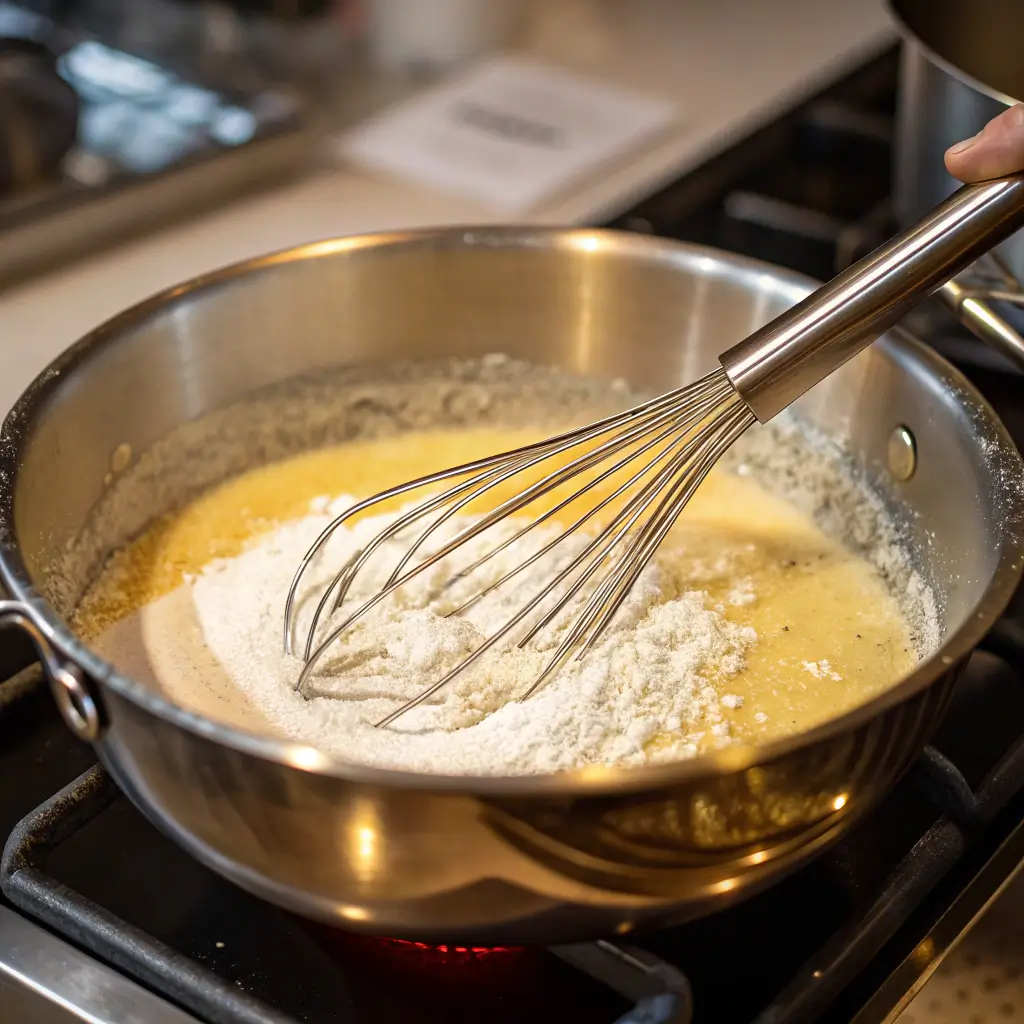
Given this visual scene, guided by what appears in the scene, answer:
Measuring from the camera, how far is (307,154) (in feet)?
3.50

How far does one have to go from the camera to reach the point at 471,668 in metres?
0.59

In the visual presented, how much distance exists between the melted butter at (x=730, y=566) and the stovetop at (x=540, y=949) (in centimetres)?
5

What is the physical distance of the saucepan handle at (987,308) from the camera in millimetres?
621

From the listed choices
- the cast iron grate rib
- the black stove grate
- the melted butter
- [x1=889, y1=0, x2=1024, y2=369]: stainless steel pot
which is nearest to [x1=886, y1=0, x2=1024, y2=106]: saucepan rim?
[x1=889, y1=0, x2=1024, y2=369]: stainless steel pot

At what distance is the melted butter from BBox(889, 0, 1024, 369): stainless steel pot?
0.15 m

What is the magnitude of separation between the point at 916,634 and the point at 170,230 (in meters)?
0.61

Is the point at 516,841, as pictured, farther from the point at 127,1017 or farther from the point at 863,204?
the point at 863,204

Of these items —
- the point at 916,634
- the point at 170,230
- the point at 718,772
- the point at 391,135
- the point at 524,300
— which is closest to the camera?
the point at 718,772

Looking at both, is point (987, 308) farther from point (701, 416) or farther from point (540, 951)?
point (540, 951)

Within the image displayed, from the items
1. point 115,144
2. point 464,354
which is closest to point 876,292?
point 464,354

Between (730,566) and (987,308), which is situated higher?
(987,308)

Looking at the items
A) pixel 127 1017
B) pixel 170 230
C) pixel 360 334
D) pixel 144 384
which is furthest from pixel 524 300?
pixel 127 1017

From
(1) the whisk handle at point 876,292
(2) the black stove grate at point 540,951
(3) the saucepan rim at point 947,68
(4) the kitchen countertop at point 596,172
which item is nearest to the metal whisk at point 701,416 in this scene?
(1) the whisk handle at point 876,292

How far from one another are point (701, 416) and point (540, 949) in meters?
0.25
